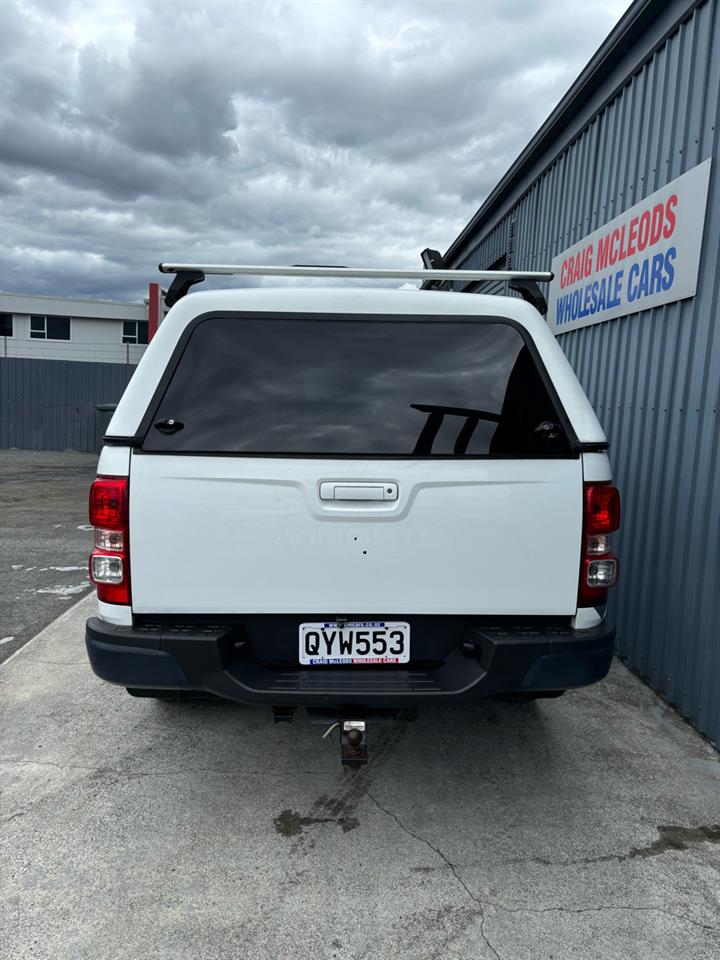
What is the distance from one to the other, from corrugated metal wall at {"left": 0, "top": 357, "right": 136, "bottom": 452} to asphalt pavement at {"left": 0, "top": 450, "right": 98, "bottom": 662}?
17.3 ft

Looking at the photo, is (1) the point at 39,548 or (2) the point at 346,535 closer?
(2) the point at 346,535

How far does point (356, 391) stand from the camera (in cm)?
277

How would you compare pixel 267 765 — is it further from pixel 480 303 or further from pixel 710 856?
pixel 480 303

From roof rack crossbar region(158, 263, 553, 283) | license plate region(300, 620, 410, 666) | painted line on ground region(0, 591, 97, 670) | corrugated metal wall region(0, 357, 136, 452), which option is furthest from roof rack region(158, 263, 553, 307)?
corrugated metal wall region(0, 357, 136, 452)

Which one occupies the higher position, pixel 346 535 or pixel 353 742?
pixel 346 535

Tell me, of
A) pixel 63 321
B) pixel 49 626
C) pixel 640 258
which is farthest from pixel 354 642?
pixel 63 321

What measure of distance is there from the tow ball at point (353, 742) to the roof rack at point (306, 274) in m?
1.91

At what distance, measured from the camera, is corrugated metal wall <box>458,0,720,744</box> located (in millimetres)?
3812

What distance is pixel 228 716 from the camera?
3.91m

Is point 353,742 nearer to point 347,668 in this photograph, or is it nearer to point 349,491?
point 347,668

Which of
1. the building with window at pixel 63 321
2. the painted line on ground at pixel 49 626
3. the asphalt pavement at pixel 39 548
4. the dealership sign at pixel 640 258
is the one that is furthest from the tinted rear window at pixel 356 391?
the building with window at pixel 63 321

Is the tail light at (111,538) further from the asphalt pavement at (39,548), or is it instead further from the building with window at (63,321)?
the building with window at (63,321)

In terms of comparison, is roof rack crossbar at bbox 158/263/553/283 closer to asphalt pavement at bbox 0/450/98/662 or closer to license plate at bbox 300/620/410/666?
license plate at bbox 300/620/410/666

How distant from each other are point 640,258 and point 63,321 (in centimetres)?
3624
